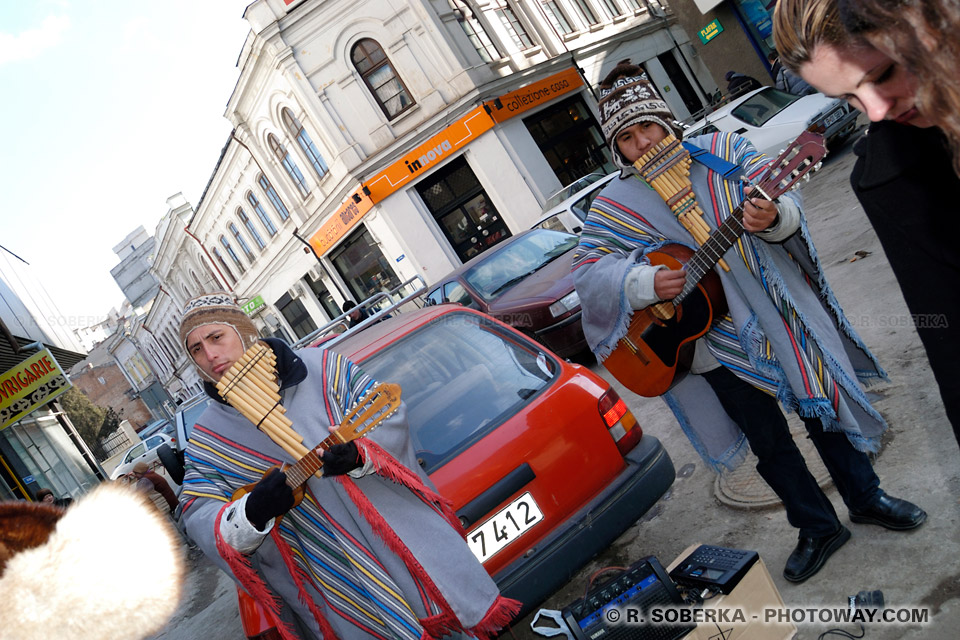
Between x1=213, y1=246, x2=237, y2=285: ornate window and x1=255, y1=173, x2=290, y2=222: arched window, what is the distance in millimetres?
8582

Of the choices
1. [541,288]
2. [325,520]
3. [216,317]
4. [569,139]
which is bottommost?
[541,288]

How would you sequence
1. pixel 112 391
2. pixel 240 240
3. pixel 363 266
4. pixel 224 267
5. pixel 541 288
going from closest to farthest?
pixel 541 288, pixel 363 266, pixel 240 240, pixel 224 267, pixel 112 391

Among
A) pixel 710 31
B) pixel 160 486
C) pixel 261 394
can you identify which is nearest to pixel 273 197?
pixel 710 31

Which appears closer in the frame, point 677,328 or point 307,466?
point 307,466

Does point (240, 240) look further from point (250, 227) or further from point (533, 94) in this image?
point (533, 94)

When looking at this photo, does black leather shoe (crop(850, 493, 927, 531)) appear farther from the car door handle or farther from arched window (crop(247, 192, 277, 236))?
arched window (crop(247, 192, 277, 236))

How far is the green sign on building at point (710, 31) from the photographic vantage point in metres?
19.0

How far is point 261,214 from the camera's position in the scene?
1107 inches

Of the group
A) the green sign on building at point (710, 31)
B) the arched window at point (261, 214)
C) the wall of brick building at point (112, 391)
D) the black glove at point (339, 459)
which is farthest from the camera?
the wall of brick building at point (112, 391)

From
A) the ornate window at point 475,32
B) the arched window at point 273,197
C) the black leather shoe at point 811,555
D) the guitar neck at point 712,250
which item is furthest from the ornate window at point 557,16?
the black leather shoe at point 811,555

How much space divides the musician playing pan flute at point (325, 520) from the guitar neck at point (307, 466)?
6cm

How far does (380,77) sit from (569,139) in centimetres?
635

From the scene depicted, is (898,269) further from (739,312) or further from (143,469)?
(143,469)

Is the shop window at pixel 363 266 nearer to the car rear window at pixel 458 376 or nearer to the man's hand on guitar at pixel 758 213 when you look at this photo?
the car rear window at pixel 458 376
